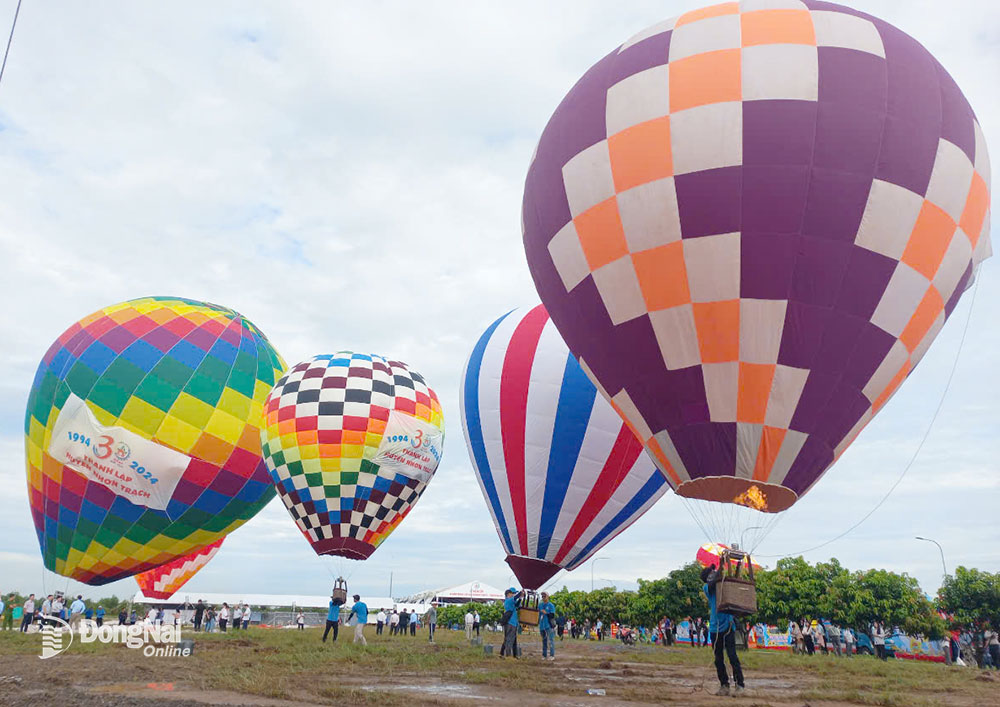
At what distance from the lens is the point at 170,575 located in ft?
78.2

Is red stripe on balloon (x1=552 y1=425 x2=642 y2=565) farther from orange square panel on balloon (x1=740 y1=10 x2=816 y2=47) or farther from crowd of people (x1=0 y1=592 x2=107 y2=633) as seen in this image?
crowd of people (x1=0 y1=592 x2=107 y2=633)

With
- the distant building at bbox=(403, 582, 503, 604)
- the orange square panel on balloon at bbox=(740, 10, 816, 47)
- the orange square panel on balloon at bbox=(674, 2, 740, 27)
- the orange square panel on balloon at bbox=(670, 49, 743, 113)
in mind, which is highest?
the orange square panel on balloon at bbox=(674, 2, 740, 27)

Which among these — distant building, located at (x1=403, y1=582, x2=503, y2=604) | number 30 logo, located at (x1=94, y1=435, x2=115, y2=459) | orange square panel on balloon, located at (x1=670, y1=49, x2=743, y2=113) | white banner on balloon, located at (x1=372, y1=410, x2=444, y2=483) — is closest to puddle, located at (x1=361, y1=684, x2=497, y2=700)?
orange square panel on balloon, located at (x1=670, y1=49, x2=743, y2=113)

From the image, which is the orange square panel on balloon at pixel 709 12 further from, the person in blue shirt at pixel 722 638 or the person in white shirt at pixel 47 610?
the person in white shirt at pixel 47 610

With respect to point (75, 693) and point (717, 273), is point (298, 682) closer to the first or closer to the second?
point (75, 693)

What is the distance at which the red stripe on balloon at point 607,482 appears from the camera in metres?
16.3

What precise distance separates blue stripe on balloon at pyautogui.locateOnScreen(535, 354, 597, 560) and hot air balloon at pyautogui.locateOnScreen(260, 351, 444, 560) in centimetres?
527

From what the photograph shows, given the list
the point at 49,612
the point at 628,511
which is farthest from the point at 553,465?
the point at 49,612

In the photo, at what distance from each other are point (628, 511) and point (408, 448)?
654 centimetres

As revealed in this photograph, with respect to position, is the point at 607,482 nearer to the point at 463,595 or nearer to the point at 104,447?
the point at 104,447

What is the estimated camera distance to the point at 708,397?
956cm

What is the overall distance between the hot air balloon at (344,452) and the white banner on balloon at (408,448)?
3 centimetres

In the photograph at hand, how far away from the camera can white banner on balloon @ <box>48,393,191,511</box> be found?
720 inches

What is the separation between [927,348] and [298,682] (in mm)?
9439
